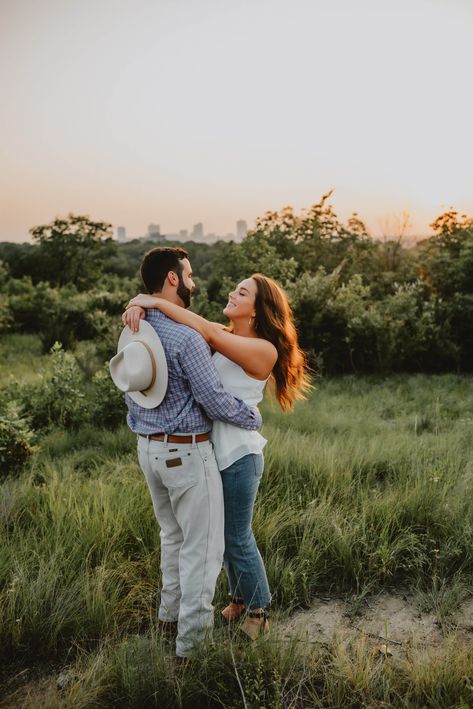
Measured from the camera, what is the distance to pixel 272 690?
251 centimetres

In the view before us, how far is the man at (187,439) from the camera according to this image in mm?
2479

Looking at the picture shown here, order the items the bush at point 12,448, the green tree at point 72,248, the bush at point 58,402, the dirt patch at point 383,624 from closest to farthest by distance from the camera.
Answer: the dirt patch at point 383,624
the bush at point 12,448
the bush at point 58,402
the green tree at point 72,248

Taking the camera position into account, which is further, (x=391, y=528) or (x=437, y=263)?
(x=437, y=263)

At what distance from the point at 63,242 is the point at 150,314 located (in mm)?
40046

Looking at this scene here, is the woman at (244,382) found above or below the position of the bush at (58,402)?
above

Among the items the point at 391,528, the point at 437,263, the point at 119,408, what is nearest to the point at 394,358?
the point at 437,263

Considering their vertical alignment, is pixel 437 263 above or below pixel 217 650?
above

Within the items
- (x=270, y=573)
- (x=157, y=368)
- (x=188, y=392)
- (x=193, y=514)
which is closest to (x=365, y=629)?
(x=270, y=573)

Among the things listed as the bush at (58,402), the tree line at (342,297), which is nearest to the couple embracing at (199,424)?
the bush at (58,402)

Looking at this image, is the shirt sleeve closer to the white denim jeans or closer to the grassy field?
the white denim jeans

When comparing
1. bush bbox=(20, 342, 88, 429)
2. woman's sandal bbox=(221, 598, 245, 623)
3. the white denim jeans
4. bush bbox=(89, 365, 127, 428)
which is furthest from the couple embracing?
bush bbox=(20, 342, 88, 429)

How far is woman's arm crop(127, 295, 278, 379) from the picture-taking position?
100.0 inches

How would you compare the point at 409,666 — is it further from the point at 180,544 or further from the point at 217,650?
the point at 180,544

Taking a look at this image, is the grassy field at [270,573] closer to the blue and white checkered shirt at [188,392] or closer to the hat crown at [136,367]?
the blue and white checkered shirt at [188,392]
